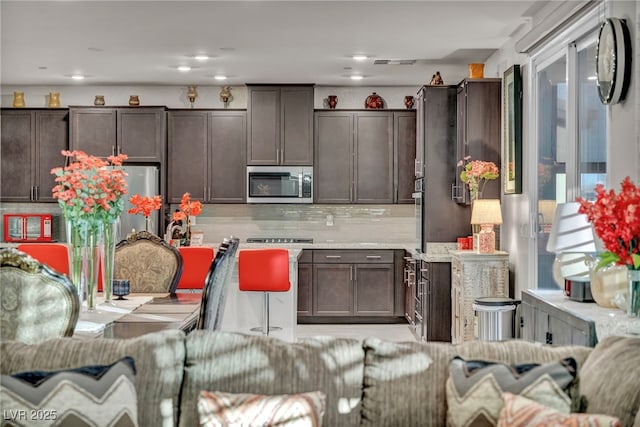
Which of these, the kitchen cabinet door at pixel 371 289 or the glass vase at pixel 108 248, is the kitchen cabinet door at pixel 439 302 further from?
the glass vase at pixel 108 248

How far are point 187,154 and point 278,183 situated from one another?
116 cm

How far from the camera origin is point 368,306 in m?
8.36

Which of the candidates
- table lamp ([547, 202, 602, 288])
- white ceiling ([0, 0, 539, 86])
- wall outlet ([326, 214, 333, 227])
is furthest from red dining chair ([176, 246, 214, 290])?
wall outlet ([326, 214, 333, 227])

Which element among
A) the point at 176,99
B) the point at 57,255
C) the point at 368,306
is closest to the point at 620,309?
the point at 57,255

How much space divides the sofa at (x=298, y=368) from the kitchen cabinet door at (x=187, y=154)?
20.3ft

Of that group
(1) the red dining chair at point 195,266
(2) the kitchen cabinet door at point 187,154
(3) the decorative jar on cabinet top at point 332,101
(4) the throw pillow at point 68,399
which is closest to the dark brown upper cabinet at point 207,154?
(2) the kitchen cabinet door at point 187,154

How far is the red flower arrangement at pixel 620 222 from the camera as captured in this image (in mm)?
2924

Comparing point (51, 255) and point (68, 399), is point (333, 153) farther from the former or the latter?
point (68, 399)

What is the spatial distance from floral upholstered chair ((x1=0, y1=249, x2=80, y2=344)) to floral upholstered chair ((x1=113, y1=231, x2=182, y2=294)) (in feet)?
6.24

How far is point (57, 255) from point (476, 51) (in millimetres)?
4194

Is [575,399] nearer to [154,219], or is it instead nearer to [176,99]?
[154,219]

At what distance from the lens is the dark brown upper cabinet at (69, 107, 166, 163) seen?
8.45 m

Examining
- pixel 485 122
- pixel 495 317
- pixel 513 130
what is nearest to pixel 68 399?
pixel 495 317

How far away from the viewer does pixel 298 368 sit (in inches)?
93.9
